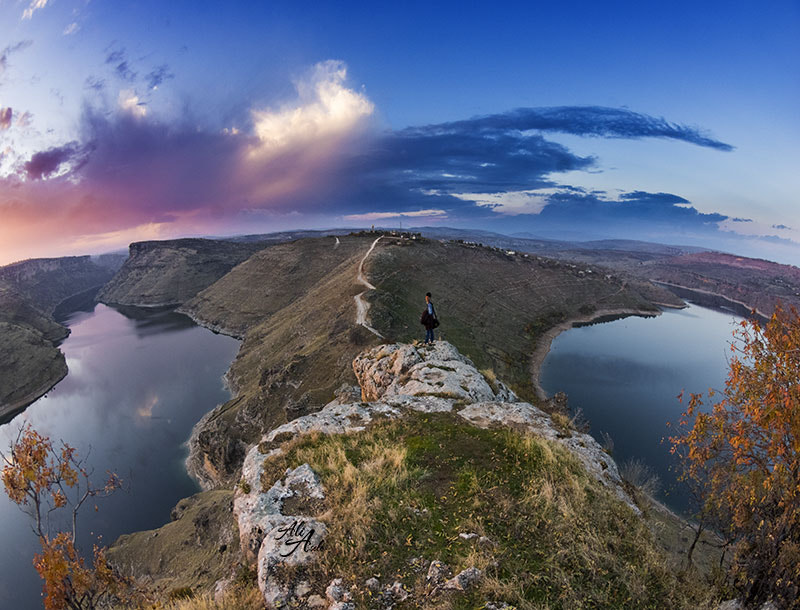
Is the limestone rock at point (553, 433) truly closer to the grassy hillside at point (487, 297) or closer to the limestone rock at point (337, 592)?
the limestone rock at point (337, 592)

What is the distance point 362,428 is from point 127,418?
80.0m

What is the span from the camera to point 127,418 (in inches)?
2827

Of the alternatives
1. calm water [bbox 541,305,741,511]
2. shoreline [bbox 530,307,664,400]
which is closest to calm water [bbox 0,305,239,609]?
shoreline [bbox 530,307,664,400]

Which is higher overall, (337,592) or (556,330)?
(337,592)

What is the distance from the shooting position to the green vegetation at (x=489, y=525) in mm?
6781

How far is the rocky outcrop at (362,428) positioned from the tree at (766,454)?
2.44m

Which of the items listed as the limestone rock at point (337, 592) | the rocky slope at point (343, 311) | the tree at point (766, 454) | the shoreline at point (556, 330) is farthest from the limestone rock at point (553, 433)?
the shoreline at point (556, 330)

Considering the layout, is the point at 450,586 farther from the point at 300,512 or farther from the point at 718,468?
the point at 718,468

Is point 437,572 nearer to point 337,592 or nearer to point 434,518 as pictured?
point 434,518

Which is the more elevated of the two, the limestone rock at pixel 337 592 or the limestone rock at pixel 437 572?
the limestone rock at pixel 437 572

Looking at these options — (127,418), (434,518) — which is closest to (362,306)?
(127,418)

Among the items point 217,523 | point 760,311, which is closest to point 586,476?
point 217,523

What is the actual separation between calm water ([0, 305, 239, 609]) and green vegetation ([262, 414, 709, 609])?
4911cm

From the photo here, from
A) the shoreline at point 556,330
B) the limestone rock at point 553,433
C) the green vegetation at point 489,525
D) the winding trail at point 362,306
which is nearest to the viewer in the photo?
the green vegetation at point 489,525
